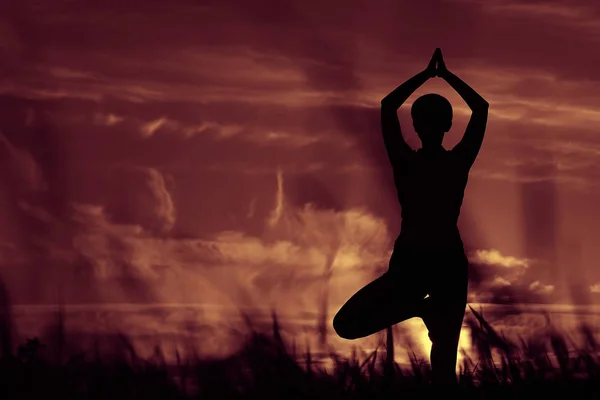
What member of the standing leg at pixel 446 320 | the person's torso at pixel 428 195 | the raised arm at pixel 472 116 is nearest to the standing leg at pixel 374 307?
the standing leg at pixel 446 320

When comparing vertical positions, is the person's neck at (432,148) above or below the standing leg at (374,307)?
above

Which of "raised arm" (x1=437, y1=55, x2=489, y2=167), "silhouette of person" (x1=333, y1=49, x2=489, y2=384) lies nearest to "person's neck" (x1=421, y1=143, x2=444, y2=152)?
"silhouette of person" (x1=333, y1=49, x2=489, y2=384)

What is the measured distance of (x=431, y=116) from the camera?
34.7 feet

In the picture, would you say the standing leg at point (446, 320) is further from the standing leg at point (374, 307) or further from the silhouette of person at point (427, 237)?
the standing leg at point (374, 307)

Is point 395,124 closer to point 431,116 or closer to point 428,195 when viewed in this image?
point 431,116

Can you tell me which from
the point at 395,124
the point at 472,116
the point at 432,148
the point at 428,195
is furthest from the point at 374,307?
the point at 472,116

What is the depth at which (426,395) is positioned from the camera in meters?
11.0

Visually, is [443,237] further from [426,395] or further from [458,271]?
[426,395]

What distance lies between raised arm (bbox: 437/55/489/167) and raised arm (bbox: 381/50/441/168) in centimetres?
32

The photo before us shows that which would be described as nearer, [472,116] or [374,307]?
[374,307]

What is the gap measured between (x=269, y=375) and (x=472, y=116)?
105 inches

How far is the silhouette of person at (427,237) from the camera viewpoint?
10586 millimetres

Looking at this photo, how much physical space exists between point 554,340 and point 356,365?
183 centimetres

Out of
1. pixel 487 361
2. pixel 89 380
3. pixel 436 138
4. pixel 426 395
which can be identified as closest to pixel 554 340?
pixel 487 361
